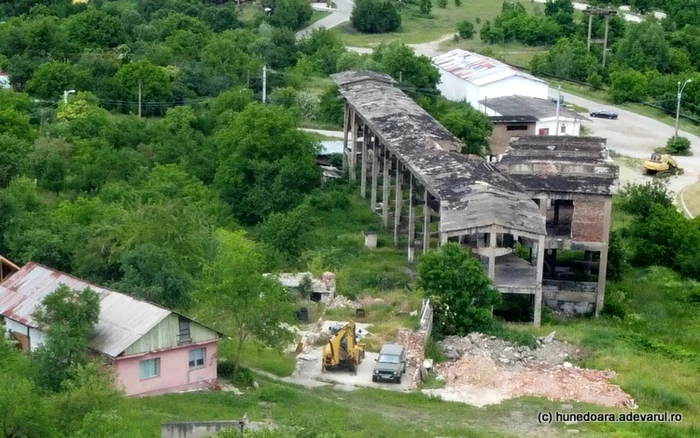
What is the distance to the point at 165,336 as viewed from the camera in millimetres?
34031

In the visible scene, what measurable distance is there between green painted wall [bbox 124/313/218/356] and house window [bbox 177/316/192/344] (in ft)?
0.29

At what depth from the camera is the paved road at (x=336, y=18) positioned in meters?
102

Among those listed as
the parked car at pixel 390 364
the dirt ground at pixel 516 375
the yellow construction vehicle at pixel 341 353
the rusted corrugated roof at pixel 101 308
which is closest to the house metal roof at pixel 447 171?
the dirt ground at pixel 516 375

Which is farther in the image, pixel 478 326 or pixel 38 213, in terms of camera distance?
pixel 38 213

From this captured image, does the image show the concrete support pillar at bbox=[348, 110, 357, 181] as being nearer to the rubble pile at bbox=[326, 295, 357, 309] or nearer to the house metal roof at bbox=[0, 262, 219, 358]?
the rubble pile at bbox=[326, 295, 357, 309]

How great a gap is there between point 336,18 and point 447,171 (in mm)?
60637

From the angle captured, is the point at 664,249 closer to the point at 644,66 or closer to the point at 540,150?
the point at 540,150

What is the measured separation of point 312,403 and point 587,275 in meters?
19.3

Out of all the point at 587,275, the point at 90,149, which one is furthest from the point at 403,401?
the point at 90,149

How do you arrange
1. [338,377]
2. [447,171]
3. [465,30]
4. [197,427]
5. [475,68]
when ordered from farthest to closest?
[465,30] < [475,68] < [447,171] < [338,377] < [197,427]

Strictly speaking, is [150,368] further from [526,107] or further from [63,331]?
[526,107]

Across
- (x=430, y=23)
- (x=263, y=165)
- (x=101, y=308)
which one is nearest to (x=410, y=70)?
(x=263, y=165)

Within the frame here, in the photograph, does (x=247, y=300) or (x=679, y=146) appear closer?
(x=247, y=300)

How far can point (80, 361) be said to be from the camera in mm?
32375
